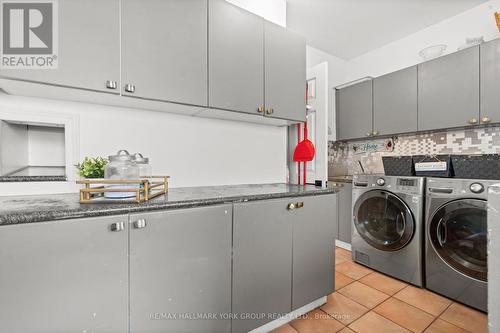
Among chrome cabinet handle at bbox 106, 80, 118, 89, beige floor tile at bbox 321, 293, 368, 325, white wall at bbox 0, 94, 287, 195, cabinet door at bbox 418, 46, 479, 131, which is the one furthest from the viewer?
cabinet door at bbox 418, 46, 479, 131

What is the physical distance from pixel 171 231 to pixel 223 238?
0.28 meters

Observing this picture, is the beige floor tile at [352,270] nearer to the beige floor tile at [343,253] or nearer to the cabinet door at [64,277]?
the beige floor tile at [343,253]

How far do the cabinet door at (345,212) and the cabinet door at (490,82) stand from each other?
1430mm

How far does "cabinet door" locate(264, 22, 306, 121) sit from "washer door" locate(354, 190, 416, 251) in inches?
46.2

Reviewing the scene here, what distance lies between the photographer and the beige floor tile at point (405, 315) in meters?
1.56

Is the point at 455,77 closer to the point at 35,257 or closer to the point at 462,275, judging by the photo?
the point at 462,275

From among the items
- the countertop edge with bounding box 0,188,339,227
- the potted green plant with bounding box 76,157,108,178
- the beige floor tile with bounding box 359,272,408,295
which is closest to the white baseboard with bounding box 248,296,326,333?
the beige floor tile with bounding box 359,272,408,295

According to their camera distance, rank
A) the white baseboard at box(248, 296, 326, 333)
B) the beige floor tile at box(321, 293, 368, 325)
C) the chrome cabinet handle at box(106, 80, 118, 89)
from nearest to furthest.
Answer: the chrome cabinet handle at box(106, 80, 118, 89) → the white baseboard at box(248, 296, 326, 333) → the beige floor tile at box(321, 293, 368, 325)

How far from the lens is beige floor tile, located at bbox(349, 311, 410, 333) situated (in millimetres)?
1506

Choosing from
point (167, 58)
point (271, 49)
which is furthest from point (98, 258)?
point (271, 49)

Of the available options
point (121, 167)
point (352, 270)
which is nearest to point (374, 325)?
point (352, 270)

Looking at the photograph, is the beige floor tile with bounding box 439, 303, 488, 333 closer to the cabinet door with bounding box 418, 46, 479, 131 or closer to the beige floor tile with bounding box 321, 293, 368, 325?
the beige floor tile with bounding box 321, 293, 368, 325

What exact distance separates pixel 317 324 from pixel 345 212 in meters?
1.61

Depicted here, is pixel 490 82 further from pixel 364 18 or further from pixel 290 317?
pixel 290 317
